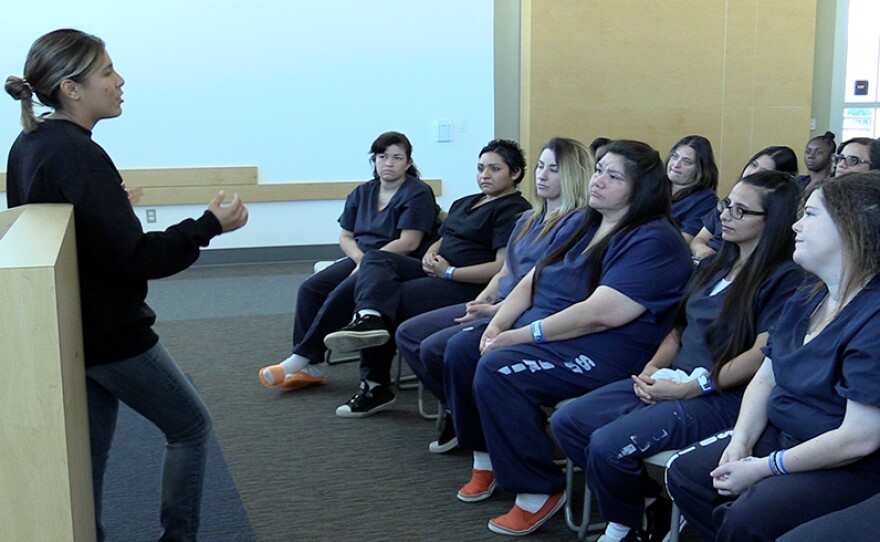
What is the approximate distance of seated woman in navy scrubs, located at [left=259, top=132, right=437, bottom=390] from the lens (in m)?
4.20

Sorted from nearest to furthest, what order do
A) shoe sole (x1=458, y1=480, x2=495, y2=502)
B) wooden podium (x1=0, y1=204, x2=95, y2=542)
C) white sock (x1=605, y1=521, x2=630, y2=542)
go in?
wooden podium (x1=0, y1=204, x2=95, y2=542) → white sock (x1=605, y1=521, x2=630, y2=542) → shoe sole (x1=458, y1=480, x2=495, y2=502)

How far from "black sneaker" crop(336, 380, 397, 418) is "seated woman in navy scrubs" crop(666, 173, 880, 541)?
1967 mm

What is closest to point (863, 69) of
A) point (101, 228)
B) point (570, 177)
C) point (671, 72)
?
point (671, 72)

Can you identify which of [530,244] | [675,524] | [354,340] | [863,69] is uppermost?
[863,69]

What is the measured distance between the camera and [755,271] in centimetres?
241

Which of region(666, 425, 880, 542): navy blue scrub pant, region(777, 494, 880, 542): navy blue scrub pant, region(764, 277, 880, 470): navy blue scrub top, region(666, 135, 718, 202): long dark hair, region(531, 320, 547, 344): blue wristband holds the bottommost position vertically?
region(666, 425, 880, 542): navy blue scrub pant

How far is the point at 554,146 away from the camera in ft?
11.0

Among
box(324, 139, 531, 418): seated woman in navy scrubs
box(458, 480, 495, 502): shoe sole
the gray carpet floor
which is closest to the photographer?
the gray carpet floor

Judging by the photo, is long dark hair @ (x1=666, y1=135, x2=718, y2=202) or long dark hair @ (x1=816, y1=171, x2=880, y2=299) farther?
long dark hair @ (x1=666, y1=135, x2=718, y2=202)

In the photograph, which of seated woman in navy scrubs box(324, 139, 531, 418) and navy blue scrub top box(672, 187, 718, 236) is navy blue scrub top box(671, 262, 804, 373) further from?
navy blue scrub top box(672, 187, 718, 236)

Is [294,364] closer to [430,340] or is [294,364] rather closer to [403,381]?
[403,381]

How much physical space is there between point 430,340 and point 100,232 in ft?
5.25

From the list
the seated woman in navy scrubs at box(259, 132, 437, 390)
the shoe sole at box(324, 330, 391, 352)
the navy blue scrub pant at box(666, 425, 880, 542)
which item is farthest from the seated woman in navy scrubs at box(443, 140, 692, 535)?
the seated woman in navy scrubs at box(259, 132, 437, 390)

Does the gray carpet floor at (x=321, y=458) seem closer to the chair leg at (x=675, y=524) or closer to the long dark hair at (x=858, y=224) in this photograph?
the chair leg at (x=675, y=524)
